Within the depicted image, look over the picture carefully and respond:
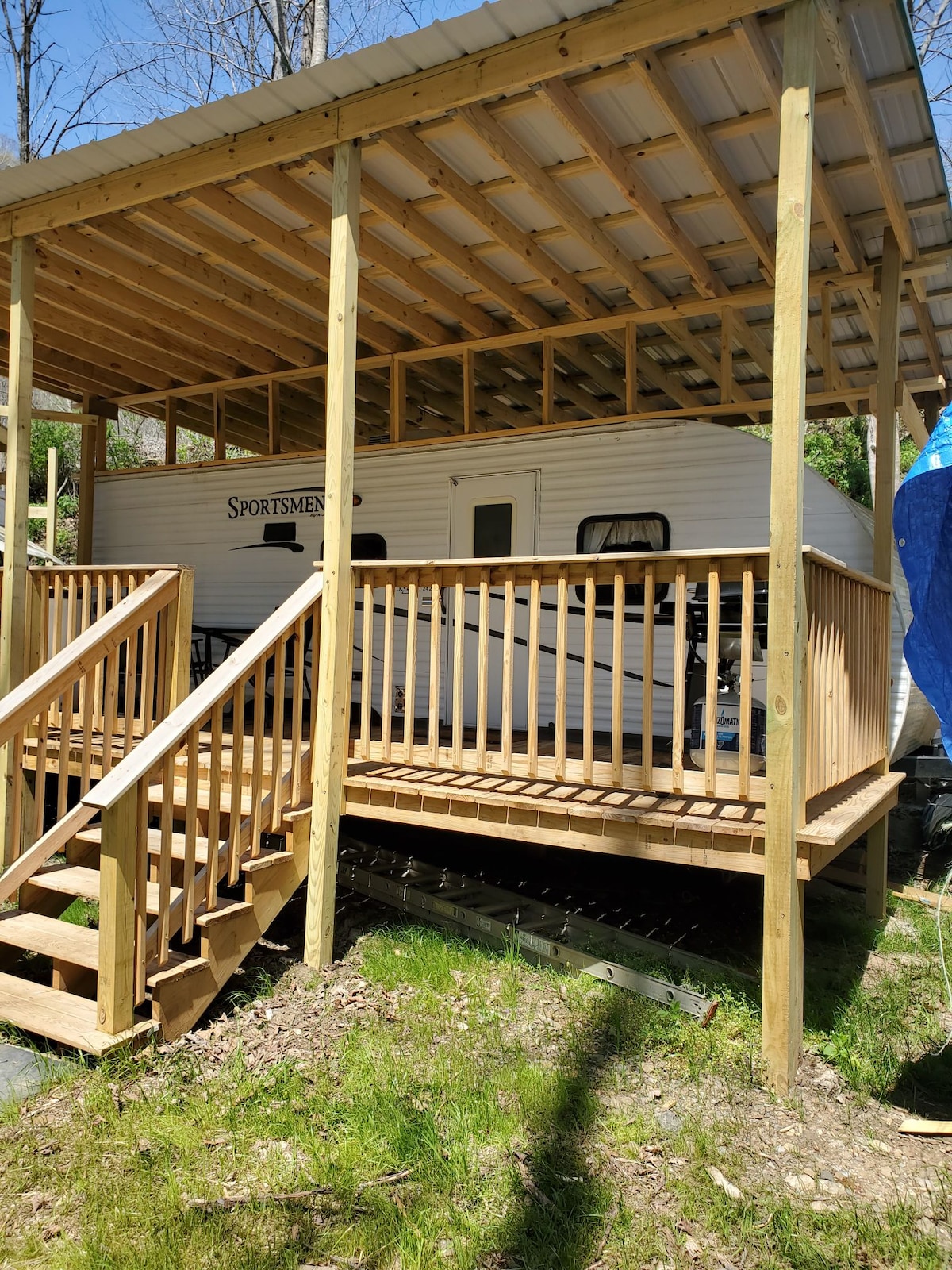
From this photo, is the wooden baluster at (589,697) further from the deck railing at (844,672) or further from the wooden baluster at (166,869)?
the wooden baluster at (166,869)

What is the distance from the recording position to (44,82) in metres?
18.8

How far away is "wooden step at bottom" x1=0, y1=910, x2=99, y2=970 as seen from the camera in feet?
13.3

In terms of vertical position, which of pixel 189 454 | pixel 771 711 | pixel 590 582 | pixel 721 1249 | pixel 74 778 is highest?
pixel 189 454

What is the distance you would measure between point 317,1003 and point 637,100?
15.3 feet

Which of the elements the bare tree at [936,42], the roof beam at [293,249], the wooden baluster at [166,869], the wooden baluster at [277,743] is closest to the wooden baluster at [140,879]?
the wooden baluster at [166,869]

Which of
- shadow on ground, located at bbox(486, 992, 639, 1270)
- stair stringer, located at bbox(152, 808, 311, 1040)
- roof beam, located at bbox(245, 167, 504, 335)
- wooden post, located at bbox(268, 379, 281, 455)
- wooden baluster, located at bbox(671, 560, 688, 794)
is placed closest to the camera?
shadow on ground, located at bbox(486, 992, 639, 1270)

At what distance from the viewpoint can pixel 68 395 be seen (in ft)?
32.9

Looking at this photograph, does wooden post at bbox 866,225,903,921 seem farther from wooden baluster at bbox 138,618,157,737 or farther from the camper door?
wooden baluster at bbox 138,618,157,737

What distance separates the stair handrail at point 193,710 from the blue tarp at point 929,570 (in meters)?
2.78

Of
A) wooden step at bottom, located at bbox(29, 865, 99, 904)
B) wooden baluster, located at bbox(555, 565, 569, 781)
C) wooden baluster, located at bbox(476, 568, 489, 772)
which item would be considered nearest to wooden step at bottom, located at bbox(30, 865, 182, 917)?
wooden step at bottom, located at bbox(29, 865, 99, 904)

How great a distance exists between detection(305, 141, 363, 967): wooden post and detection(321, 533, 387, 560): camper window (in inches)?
127

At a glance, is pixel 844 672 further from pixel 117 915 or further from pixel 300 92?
pixel 300 92

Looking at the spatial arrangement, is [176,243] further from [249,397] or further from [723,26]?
[723,26]

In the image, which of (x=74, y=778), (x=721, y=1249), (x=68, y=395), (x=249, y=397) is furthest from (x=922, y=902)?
(x=68, y=395)
